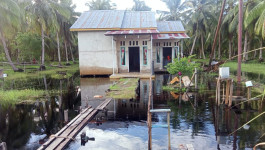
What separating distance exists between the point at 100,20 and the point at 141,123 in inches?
598

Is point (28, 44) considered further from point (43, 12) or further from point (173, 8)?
point (173, 8)

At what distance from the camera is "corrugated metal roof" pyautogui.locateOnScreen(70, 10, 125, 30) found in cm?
1969

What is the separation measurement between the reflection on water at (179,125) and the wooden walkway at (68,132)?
0.22m

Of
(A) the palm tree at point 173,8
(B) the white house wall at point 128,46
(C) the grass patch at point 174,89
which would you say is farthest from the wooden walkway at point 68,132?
(A) the palm tree at point 173,8

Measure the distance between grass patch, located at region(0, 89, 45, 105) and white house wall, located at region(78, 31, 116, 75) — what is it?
7014 millimetres

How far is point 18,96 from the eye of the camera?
41.1 feet

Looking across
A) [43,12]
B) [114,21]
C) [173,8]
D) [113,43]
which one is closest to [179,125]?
[113,43]

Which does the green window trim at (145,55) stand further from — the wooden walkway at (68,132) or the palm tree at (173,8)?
the palm tree at (173,8)

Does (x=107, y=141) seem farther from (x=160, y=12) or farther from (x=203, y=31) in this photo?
(x=160, y=12)

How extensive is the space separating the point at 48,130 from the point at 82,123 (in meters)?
1.24

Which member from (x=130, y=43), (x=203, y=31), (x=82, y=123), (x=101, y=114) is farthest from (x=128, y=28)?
(x=203, y=31)

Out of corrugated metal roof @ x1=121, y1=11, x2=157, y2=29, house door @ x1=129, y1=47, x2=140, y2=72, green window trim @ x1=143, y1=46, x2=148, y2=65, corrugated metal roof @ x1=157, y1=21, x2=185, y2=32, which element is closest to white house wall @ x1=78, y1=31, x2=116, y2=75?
corrugated metal roof @ x1=121, y1=11, x2=157, y2=29

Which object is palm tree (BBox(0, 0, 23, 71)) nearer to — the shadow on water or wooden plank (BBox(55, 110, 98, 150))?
the shadow on water

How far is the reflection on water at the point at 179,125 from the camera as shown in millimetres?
6523
